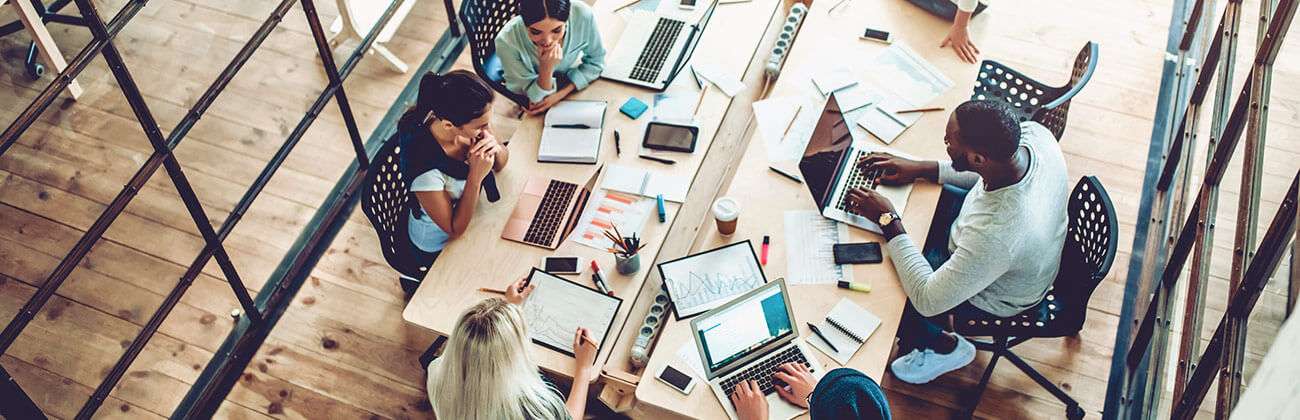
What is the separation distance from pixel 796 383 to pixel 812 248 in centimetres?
54

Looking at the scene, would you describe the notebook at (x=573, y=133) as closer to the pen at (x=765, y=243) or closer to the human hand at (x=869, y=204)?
Result: the pen at (x=765, y=243)

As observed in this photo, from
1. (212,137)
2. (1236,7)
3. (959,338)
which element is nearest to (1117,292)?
(959,338)

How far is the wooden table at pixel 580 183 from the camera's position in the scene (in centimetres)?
315

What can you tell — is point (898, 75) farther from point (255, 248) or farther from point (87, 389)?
point (87, 389)

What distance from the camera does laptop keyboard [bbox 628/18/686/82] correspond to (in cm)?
378

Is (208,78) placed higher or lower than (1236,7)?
lower

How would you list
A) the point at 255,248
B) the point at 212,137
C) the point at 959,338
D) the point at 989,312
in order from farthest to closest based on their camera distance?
the point at 212,137, the point at 255,248, the point at 959,338, the point at 989,312

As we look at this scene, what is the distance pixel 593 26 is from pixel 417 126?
0.85 meters

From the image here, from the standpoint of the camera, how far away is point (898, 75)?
3777mm

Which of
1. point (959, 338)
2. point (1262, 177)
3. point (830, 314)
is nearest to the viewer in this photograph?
point (1262, 177)

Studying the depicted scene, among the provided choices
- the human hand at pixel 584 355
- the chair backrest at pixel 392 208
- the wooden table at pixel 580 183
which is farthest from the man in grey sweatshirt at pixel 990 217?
the chair backrest at pixel 392 208

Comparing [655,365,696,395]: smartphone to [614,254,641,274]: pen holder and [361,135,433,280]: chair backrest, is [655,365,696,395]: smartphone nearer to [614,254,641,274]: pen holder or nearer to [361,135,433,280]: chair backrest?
[614,254,641,274]: pen holder

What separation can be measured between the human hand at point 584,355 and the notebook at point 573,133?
74cm

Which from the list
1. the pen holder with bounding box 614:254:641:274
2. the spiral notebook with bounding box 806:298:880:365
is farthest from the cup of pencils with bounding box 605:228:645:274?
the spiral notebook with bounding box 806:298:880:365
